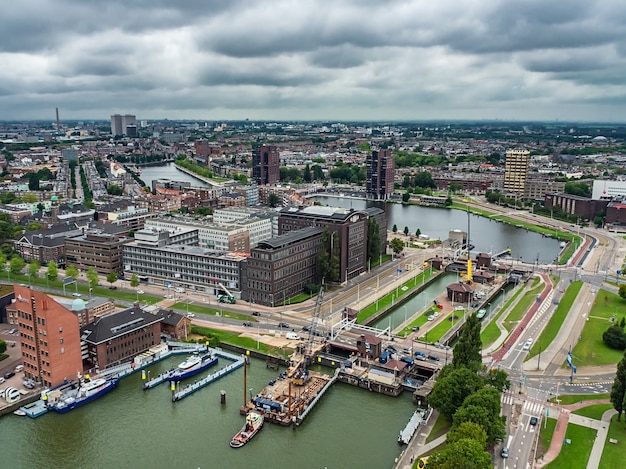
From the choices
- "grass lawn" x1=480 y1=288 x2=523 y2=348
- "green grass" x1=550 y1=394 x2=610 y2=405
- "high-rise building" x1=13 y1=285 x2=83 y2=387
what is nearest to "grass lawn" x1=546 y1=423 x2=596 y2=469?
"green grass" x1=550 y1=394 x2=610 y2=405

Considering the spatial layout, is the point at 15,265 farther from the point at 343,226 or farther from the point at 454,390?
the point at 454,390

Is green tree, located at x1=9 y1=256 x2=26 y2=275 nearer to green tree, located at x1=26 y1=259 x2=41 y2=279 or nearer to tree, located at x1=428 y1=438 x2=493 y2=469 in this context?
green tree, located at x1=26 y1=259 x2=41 y2=279

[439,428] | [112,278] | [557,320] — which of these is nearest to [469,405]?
[439,428]

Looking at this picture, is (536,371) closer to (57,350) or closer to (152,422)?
(152,422)

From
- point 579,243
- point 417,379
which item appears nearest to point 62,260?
point 417,379

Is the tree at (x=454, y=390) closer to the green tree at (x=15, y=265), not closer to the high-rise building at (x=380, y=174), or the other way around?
the green tree at (x=15, y=265)
